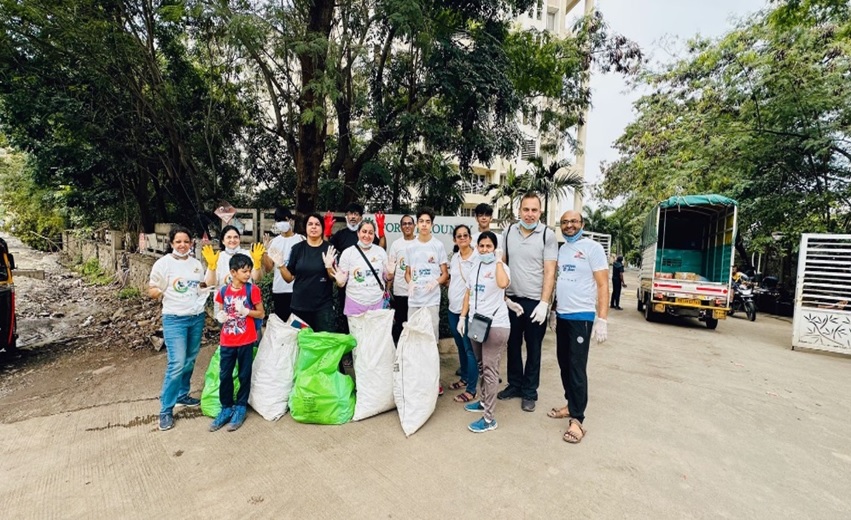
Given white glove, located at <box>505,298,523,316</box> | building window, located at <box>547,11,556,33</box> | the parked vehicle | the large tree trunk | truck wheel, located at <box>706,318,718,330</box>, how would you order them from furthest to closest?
building window, located at <box>547,11,556,33</box>, truck wheel, located at <box>706,318,718,330</box>, the large tree trunk, the parked vehicle, white glove, located at <box>505,298,523,316</box>

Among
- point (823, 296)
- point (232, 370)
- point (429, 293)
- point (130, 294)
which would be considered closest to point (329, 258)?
point (429, 293)

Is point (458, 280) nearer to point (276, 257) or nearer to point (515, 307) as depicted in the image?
point (515, 307)

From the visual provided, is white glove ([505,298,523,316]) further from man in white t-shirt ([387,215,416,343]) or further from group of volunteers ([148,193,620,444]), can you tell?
man in white t-shirt ([387,215,416,343])

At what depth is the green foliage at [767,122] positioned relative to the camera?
8.74 meters

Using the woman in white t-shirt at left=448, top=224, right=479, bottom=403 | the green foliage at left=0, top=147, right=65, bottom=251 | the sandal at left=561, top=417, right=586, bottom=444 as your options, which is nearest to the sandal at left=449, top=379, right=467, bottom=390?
the woman in white t-shirt at left=448, top=224, right=479, bottom=403

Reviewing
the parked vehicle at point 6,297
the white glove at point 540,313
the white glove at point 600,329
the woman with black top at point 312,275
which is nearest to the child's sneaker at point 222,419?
the woman with black top at point 312,275

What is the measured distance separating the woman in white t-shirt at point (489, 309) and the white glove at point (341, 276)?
3.62ft

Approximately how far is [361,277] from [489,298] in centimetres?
114

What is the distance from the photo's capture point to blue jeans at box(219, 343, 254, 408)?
10.2 feet

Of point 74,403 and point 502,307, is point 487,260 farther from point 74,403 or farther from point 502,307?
point 74,403

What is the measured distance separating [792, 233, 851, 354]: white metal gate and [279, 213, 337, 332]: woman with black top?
24.9 ft

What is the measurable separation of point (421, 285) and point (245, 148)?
25.2 feet

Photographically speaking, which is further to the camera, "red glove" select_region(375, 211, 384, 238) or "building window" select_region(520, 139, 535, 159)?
"building window" select_region(520, 139, 535, 159)

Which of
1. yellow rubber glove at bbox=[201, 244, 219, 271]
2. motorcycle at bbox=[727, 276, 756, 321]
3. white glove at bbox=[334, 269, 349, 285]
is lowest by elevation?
motorcycle at bbox=[727, 276, 756, 321]
